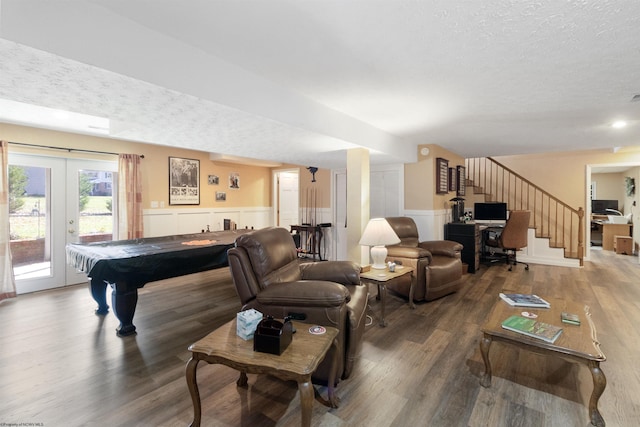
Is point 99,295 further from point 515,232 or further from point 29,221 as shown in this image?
point 515,232

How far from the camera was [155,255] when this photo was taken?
2.87m

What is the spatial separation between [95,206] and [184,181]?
5.14 ft

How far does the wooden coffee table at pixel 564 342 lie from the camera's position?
5.39ft

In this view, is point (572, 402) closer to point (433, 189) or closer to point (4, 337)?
point (433, 189)

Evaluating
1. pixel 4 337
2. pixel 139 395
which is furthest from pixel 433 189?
pixel 4 337

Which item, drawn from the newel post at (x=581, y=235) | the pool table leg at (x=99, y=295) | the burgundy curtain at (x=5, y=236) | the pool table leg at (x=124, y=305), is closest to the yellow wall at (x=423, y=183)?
the newel post at (x=581, y=235)

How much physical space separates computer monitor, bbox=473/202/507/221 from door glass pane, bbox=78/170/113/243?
7234 millimetres

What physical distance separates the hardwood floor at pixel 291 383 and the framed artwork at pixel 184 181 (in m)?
2.79

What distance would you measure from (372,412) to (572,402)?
1.29m

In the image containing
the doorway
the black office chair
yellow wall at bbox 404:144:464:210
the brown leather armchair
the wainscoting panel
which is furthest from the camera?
the doorway

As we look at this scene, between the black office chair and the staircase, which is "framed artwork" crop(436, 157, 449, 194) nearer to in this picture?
the black office chair

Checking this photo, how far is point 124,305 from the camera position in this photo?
2791 mm

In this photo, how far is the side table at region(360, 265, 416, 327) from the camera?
2943 millimetres

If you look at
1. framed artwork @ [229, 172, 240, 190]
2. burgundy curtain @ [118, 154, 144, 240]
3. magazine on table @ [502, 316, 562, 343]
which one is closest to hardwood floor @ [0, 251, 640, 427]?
magazine on table @ [502, 316, 562, 343]
